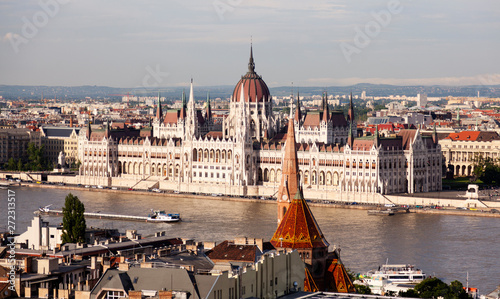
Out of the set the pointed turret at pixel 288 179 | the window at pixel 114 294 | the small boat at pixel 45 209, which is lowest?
the small boat at pixel 45 209

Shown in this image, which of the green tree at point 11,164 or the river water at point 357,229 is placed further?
the green tree at point 11,164

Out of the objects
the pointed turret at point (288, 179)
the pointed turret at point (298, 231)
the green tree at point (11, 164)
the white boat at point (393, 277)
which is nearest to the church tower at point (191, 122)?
the green tree at point (11, 164)

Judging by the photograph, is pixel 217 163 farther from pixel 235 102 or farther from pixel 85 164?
pixel 85 164

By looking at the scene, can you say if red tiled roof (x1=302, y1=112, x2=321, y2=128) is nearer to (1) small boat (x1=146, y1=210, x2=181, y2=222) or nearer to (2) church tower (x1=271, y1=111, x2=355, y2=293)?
(1) small boat (x1=146, y1=210, x2=181, y2=222)

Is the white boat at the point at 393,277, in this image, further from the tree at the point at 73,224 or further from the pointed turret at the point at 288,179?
the tree at the point at 73,224

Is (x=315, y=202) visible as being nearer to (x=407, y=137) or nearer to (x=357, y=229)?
(x=407, y=137)

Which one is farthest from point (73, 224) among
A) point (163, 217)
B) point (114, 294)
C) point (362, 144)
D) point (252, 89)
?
point (252, 89)
